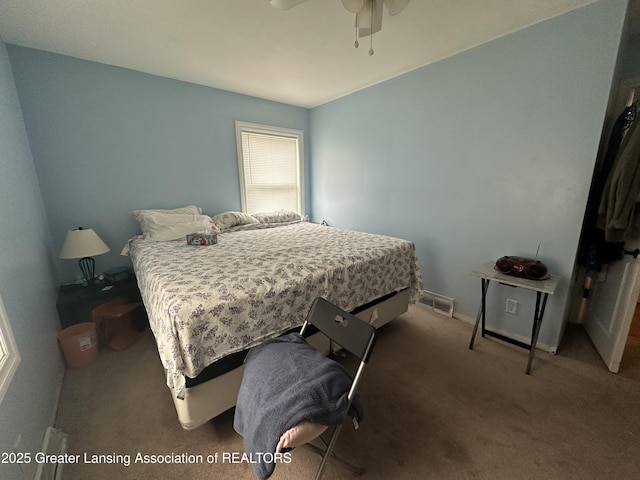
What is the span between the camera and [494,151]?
2.09m

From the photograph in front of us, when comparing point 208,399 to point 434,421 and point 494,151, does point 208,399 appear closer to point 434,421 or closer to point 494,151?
point 434,421

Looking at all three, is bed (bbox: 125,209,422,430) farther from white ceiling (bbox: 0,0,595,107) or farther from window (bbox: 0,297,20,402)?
white ceiling (bbox: 0,0,595,107)

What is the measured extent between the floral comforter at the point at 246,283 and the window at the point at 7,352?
51cm

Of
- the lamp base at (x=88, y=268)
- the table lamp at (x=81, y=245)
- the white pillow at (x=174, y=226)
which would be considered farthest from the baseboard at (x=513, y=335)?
the lamp base at (x=88, y=268)

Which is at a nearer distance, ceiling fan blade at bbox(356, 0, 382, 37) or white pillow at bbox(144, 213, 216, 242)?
ceiling fan blade at bbox(356, 0, 382, 37)

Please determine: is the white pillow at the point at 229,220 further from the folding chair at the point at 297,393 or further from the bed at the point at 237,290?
the folding chair at the point at 297,393

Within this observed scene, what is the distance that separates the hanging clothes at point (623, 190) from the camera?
1.50 metres

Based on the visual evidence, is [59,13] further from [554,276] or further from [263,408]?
[554,276]

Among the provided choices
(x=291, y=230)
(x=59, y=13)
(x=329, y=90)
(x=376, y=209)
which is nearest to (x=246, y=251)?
(x=291, y=230)

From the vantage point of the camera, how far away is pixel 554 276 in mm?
1844

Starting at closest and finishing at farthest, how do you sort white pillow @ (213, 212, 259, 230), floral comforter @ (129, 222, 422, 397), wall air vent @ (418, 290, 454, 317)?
floral comforter @ (129, 222, 422, 397), wall air vent @ (418, 290, 454, 317), white pillow @ (213, 212, 259, 230)

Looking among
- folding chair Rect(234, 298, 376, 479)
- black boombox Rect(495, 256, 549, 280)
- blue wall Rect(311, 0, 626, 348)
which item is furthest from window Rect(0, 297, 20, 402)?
blue wall Rect(311, 0, 626, 348)

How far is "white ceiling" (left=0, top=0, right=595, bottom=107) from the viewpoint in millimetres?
1603

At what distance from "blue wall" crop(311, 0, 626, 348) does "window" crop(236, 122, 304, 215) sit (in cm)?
102
